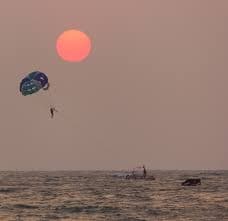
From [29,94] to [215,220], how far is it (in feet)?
86.6

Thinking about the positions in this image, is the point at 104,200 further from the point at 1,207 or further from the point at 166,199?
the point at 1,207

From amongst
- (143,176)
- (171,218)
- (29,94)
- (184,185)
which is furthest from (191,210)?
(143,176)

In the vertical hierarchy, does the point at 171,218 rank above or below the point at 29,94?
below

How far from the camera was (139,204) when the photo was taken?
67.1 meters

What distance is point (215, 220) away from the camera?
51156 millimetres

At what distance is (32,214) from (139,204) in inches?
574

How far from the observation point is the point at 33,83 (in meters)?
70.6

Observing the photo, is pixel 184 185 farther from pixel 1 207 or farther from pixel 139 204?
pixel 1 207

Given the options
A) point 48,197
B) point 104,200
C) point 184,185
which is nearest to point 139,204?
point 104,200

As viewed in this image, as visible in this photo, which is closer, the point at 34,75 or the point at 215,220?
the point at 215,220

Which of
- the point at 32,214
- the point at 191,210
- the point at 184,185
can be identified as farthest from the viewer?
the point at 184,185

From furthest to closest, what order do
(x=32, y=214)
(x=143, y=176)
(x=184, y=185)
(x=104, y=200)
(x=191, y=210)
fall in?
1. (x=143, y=176)
2. (x=184, y=185)
3. (x=104, y=200)
4. (x=191, y=210)
5. (x=32, y=214)

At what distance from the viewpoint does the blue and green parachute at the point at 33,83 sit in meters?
70.0

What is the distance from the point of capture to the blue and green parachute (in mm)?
70000
